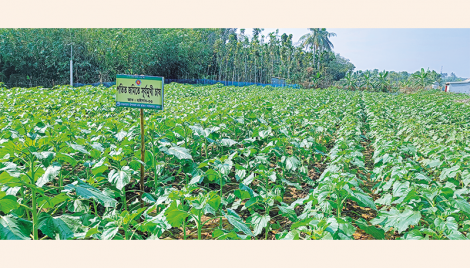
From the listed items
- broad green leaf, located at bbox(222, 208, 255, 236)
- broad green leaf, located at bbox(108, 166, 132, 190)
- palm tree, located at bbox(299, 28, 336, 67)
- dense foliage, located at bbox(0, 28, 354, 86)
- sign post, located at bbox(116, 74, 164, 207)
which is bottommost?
broad green leaf, located at bbox(222, 208, 255, 236)

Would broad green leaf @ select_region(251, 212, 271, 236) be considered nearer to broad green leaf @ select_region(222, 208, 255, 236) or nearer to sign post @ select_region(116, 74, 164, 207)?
broad green leaf @ select_region(222, 208, 255, 236)

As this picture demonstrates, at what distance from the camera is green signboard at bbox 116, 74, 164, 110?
285 cm

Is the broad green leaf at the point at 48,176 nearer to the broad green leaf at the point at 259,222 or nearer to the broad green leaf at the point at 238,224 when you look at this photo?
the broad green leaf at the point at 238,224

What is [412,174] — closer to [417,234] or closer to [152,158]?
[417,234]

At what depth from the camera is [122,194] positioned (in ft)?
9.11

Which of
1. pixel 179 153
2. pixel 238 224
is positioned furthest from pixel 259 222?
pixel 179 153


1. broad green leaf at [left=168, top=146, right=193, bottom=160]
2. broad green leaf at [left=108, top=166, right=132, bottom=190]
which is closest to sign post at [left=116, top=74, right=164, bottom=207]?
broad green leaf at [left=168, top=146, right=193, bottom=160]

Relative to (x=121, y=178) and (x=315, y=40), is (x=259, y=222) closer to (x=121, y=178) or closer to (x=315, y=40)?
(x=121, y=178)

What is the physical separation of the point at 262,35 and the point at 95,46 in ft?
96.3

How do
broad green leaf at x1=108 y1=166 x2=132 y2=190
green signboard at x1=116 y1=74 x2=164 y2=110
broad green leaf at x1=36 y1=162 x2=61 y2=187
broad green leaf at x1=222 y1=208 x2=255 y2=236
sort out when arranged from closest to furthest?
broad green leaf at x1=222 y1=208 x2=255 y2=236 → broad green leaf at x1=36 y1=162 x2=61 y2=187 → broad green leaf at x1=108 y1=166 x2=132 y2=190 → green signboard at x1=116 y1=74 x2=164 y2=110

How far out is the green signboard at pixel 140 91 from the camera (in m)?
2.85

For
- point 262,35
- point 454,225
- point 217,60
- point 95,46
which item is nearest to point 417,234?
point 454,225

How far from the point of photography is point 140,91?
288 centimetres

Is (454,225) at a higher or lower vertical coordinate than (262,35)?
lower
